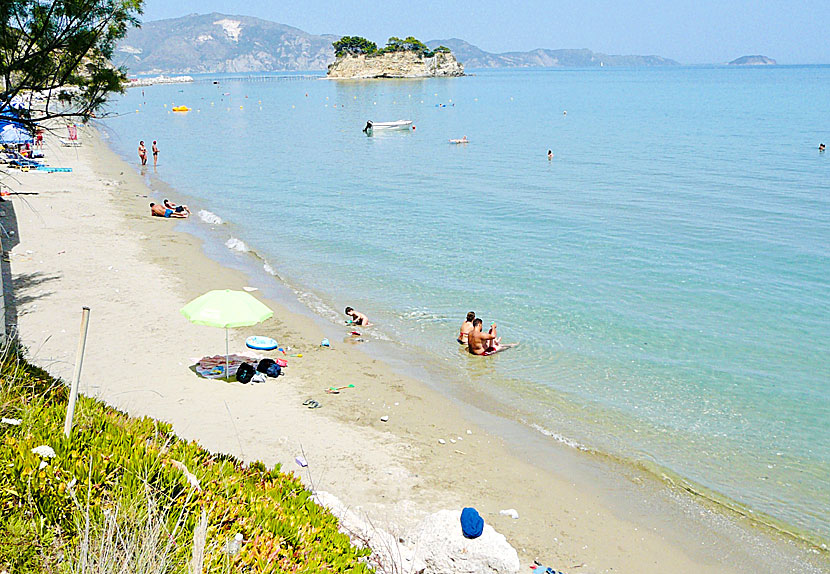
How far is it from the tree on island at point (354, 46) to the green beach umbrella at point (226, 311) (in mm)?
178050

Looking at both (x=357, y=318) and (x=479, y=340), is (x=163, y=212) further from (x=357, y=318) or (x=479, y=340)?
(x=479, y=340)

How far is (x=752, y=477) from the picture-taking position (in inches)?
401

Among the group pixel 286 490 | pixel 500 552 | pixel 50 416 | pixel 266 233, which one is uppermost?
pixel 50 416

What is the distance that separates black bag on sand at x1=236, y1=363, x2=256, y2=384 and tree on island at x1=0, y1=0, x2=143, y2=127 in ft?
16.5

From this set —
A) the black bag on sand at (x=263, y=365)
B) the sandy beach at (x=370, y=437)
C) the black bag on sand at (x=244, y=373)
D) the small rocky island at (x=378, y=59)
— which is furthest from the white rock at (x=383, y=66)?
the black bag on sand at (x=244, y=373)

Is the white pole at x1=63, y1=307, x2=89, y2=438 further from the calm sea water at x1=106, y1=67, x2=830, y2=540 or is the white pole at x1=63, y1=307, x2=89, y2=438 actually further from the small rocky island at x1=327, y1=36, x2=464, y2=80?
the small rocky island at x1=327, y1=36, x2=464, y2=80

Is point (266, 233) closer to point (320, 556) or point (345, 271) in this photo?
point (345, 271)

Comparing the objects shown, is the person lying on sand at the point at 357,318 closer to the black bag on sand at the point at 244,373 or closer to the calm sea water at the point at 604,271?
the calm sea water at the point at 604,271

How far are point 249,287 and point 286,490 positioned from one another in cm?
1325

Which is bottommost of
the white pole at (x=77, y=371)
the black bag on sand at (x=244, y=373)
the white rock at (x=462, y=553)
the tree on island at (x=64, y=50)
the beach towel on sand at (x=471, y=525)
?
the black bag on sand at (x=244, y=373)

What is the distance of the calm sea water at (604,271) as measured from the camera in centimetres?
1162

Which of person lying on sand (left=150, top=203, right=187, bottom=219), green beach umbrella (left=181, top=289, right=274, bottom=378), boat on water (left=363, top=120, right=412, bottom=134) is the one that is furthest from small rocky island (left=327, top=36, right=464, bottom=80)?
green beach umbrella (left=181, top=289, right=274, bottom=378)

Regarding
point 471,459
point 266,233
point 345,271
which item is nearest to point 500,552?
point 471,459

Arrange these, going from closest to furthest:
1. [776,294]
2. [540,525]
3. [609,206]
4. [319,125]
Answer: [540,525] → [776,294] → [609,206] → [319,125]
